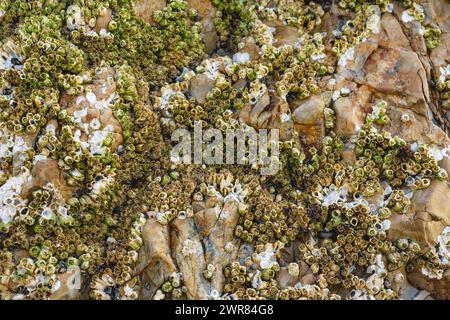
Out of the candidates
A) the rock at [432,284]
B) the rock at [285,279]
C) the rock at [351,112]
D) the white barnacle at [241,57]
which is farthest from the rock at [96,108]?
the rock at [432,284]

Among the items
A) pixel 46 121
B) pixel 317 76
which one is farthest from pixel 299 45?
pixel 46 121

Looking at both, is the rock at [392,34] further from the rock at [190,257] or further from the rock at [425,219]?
the rock at [190,257]

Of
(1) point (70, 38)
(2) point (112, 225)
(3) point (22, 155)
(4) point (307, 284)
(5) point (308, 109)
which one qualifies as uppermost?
(1) point (70, 38)

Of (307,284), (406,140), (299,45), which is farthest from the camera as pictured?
(299,45)

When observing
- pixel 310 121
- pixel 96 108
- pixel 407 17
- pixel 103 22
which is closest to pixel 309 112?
pixel 310 121

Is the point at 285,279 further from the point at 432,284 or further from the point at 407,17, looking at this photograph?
the point at 407,17

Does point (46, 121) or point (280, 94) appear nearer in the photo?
point (46, 121)

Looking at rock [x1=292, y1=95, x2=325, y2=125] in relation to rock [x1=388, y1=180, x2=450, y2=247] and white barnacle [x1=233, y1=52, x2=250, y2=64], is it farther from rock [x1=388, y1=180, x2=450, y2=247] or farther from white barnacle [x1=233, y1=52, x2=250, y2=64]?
rock [x1=388, y1=180, x2=450, y2=247]

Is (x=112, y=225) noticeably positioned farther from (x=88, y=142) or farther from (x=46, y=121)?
(x=46, y=121)
